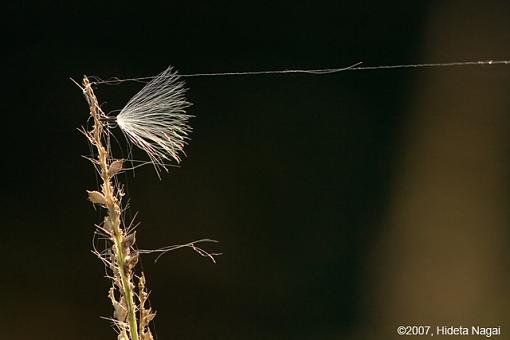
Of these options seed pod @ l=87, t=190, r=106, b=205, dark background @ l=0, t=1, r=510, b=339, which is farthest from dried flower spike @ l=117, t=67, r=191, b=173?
dark background @ l=0, t=1, r=510, b=339

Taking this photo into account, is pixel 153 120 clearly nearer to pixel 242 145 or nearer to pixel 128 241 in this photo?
pixel 128 241

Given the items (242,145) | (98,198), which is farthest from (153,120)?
(242,145)

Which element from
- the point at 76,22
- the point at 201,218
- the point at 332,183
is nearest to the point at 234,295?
the point at 201,218

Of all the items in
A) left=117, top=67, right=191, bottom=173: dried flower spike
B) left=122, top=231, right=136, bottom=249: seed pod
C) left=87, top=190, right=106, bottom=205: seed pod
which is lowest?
left=122, top=231, right=136, bottom=249: seed pod

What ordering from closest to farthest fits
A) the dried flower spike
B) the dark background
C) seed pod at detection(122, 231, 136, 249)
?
seed pod at detection(122, 231, 136, 249) → the dried flower spike → the dark background

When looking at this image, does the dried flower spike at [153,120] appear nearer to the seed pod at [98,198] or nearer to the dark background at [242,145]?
the seed pod at [98,198]

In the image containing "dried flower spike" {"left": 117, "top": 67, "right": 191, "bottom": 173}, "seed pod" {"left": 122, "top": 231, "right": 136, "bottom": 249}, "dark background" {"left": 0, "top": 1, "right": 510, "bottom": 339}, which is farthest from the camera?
"dark background" {"left": 0, "top": 1, "right": 510, "bottom": 339}

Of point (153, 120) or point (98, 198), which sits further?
point (153, 120)

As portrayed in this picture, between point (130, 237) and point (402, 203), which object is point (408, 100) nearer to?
point (402, 203)

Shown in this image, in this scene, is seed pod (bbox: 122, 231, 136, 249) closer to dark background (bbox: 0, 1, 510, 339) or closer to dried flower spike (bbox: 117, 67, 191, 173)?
dried flower spike (bbox: 117, 67, 191, 173)

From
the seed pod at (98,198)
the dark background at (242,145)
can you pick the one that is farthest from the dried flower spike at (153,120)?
the dark background at (242,145)
